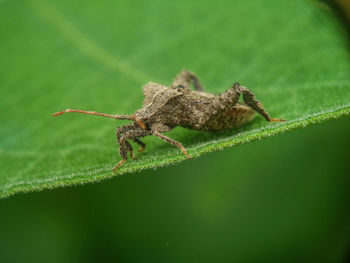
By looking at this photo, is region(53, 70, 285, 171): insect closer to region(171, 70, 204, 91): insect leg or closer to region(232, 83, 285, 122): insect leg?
region(232, 83, 285, 122): insect leg

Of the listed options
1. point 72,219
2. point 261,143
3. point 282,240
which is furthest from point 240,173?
point 72,219

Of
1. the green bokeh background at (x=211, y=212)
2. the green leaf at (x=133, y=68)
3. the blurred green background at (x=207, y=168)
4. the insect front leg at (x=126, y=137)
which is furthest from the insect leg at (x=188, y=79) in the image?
the green bokeh background at (x=211, y=212)

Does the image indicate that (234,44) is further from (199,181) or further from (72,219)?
(72,219)

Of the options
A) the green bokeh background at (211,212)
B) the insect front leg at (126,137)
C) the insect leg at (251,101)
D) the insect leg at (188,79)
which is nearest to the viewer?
the green bokeh background at (211,212)

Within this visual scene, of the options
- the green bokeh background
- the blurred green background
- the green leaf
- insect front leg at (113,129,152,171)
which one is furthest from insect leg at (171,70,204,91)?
the green bokeh background

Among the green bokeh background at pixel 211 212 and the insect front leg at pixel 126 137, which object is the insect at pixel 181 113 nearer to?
the insect front leg at pixel 126 137

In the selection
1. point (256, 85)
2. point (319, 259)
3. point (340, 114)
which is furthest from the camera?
point (256, 85)

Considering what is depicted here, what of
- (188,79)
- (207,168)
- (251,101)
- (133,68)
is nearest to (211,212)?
(207,168)
